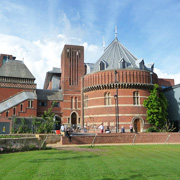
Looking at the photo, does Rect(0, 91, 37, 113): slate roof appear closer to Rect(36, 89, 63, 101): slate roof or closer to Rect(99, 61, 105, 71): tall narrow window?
Rect(36, 89, 63, 101): slate roof

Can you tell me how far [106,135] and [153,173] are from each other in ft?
48.9

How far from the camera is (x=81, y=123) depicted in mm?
43312


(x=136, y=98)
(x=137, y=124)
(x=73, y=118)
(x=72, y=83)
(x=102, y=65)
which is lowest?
(x=137, y=124)

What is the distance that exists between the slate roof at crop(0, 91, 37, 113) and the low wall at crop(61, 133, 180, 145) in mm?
20098

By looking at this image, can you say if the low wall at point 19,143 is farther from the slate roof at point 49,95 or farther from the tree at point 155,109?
the slate roof at point 49,95

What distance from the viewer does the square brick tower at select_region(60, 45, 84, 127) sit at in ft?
146

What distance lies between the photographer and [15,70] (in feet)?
150

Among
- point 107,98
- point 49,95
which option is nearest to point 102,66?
point 107,98

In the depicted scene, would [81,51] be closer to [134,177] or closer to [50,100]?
[50,100]

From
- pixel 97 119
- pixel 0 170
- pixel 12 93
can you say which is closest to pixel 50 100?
pixel 12 93

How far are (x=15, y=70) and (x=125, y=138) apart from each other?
3016 centimetres

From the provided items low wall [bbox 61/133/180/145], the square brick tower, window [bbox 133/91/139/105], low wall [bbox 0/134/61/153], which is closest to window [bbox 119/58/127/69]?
window [bbox 133/91/139/105]

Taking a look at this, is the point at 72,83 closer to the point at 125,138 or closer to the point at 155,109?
the point at 155,109

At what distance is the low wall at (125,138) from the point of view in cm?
2247
